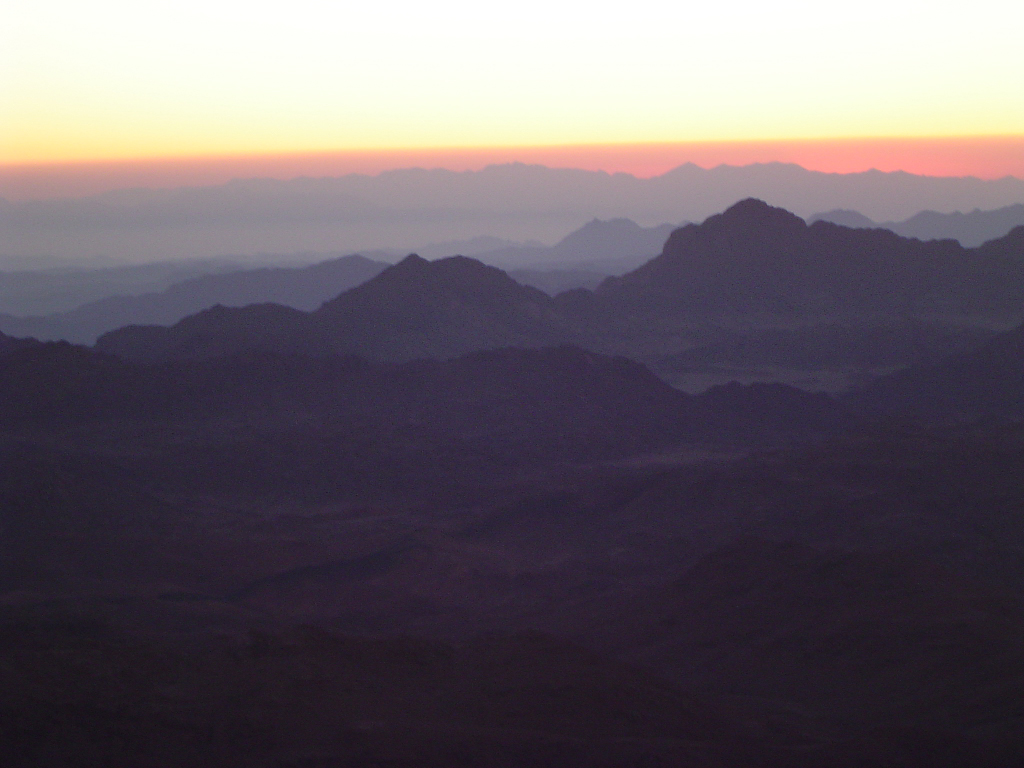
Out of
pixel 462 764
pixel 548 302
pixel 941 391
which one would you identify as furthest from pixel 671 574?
pixel 548 302

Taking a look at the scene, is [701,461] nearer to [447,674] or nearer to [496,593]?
[496,593]

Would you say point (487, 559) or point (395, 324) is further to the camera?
point (395, 324)

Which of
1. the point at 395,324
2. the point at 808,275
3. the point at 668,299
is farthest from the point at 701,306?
the point at 395,324

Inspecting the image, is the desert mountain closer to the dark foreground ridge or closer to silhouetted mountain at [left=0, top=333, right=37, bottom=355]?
the dark foreground ridge

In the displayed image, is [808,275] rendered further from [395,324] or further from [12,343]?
[12,343]

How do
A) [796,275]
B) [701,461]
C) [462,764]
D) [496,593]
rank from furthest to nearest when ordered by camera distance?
[796,275]
[701,461]
[496,593]
[462,764]

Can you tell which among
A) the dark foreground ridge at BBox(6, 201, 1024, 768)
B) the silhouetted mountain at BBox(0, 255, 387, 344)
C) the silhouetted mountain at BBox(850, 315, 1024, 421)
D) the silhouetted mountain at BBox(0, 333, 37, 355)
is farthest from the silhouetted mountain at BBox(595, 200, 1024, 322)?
the silhouetted mountain at BBox(0, 333, 37, 355)
